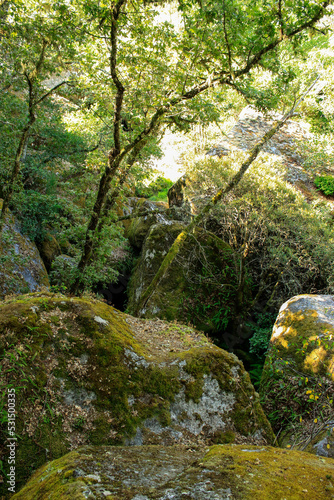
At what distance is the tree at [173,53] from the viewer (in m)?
5.73

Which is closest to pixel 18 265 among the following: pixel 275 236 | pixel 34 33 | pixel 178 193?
pixel 34 33

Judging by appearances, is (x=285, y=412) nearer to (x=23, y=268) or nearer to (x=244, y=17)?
(x=23, y=268)

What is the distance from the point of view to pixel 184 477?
1.83 m

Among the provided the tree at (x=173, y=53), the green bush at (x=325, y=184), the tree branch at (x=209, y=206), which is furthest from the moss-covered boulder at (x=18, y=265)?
the green bush at (x=325, y=184)

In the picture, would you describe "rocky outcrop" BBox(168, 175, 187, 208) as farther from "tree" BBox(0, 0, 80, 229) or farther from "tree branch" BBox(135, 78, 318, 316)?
"tree" BBox(0, 0, 80, 229)

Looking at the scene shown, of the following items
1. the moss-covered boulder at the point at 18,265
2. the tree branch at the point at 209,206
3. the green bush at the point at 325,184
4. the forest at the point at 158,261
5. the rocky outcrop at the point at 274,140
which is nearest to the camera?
the forest at the point at 158,261

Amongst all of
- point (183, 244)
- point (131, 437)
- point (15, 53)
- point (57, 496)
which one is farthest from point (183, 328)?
point (15, 53)

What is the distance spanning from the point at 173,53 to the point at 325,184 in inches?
398

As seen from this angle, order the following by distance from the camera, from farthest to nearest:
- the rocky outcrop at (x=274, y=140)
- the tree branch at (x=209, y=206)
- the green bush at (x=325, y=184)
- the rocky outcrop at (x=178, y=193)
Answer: the rocky outcrop at (x=274, y=140)
the green bush at (x=325, y=184)
the rocky outcrop at (x=178, y=193)
the tree branch at (x=209, y=206)

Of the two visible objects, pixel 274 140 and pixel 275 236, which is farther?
pixel 274 140

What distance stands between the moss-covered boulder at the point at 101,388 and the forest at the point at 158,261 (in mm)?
17

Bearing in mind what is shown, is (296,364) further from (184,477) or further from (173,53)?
(173,53)

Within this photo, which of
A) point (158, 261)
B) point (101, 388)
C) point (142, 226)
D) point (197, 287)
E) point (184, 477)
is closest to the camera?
point (184, 477)

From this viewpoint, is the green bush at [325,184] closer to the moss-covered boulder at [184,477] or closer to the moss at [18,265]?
the moss at [18,265]
